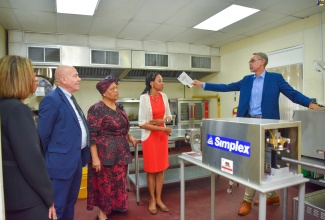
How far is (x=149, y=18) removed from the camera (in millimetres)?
3773

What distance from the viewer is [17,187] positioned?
3.56 feet

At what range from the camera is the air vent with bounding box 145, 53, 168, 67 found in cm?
520

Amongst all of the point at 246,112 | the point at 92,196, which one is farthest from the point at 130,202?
the point at 246,112

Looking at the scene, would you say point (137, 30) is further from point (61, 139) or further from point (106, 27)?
point (61, 139)

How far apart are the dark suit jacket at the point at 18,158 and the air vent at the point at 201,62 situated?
4.89 m

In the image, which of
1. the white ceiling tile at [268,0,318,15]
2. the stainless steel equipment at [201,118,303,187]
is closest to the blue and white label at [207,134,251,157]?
the stainless steel equipment at [201,118,303,187]

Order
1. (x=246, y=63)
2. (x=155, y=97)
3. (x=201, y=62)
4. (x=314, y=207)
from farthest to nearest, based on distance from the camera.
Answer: (x=201, y=62) < (x=246, y=63) < (x=155, y=97) < (x=314, y=207)

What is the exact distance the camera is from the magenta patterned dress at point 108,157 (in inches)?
90.0

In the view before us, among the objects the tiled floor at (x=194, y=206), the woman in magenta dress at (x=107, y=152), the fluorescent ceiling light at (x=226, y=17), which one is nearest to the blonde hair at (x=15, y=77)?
the woman in magenta dress at (x=107, y=152)

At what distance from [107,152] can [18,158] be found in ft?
4.13

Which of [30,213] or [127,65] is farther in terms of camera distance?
[127,65]

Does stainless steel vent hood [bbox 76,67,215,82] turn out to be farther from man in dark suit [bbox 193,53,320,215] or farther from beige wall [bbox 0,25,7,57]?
man in dark suit [bbox 193,53,320,215]

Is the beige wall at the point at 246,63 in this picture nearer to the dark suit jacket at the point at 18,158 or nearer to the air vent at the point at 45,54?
the air vent at the point at 45,54

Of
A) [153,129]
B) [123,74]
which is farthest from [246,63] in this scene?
[153,129]
